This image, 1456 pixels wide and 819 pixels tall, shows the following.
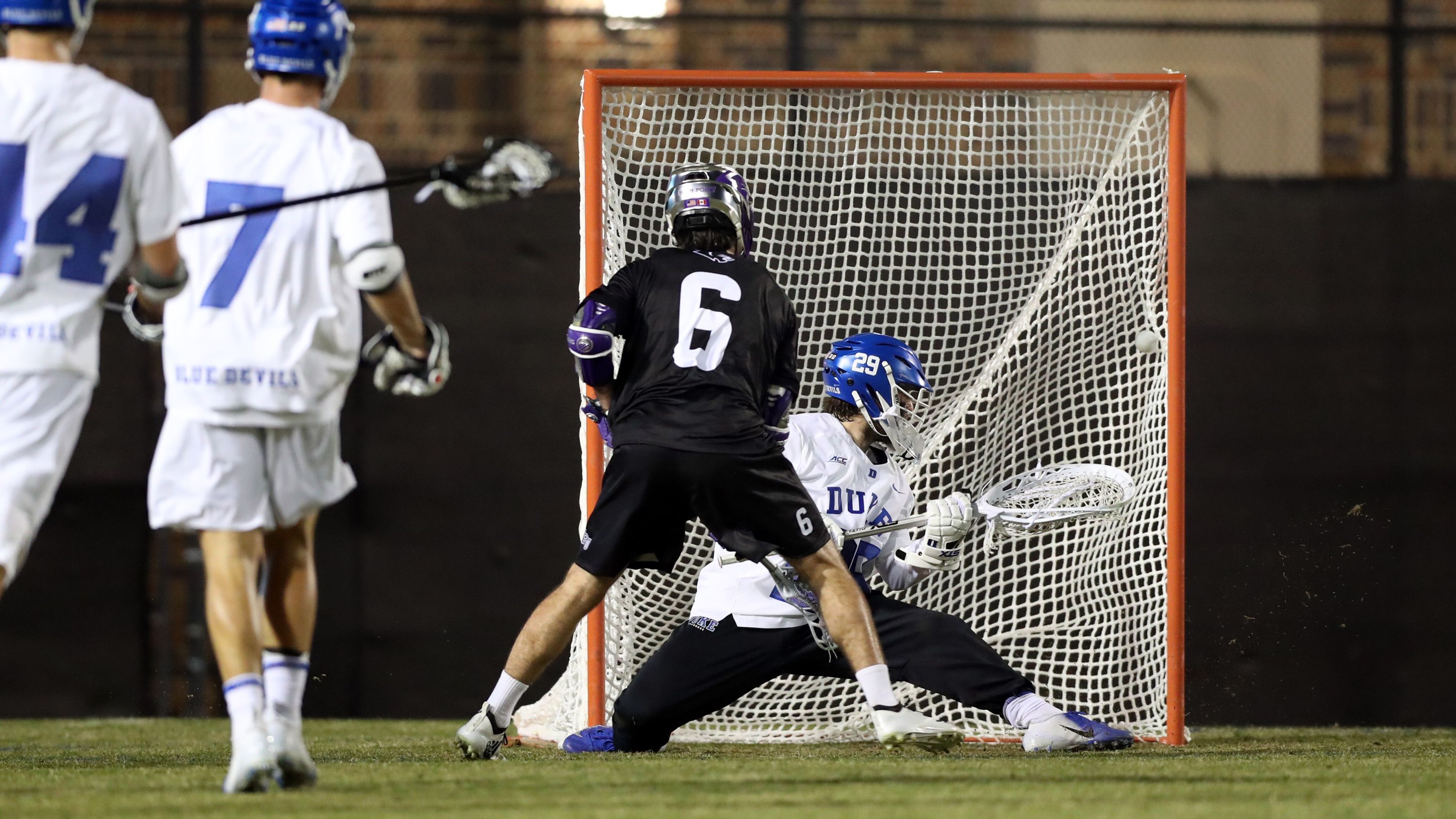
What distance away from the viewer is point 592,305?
427 centimetres

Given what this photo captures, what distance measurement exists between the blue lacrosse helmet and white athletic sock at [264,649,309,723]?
4.85ft

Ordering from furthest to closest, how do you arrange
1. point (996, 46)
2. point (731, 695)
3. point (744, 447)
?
1. point (996, 46)
2. point (731, 695)
3. point (744, 447)

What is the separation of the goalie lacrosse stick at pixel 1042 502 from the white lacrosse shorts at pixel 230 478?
1.60m

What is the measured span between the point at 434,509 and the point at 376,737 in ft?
4.98

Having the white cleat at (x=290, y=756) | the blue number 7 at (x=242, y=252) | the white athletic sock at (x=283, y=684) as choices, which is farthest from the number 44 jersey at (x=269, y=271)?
the white cleat at (x=290, y=756)

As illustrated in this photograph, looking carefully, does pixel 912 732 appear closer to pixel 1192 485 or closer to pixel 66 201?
pixel 66 201

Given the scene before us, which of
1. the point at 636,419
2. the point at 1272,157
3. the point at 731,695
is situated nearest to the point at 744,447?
the point at 636,419

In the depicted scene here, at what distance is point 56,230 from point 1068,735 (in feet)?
8.66

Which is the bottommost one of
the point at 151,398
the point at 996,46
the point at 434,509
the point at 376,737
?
the point at 376,737

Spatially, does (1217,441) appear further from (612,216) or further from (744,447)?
(744,447)

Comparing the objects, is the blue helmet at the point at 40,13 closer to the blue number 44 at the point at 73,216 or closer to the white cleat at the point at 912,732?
the blue number 44 at the point at 73,216

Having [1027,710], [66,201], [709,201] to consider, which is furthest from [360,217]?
[1027,710]

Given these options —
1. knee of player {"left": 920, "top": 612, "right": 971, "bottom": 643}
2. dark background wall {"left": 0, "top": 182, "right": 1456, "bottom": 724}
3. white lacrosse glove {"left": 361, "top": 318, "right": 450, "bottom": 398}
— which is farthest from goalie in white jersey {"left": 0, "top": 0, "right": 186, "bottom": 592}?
dark background wall {"left": 0, "top": 182, "right": 1456, "bottom": 724}

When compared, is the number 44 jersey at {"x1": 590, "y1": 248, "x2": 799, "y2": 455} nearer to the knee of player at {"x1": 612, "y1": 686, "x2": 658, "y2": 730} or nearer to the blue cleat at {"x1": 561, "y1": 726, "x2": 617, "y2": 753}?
the knee of player at {"x1": 612, "y1": 686, "x2": 658, "y2": 730}
